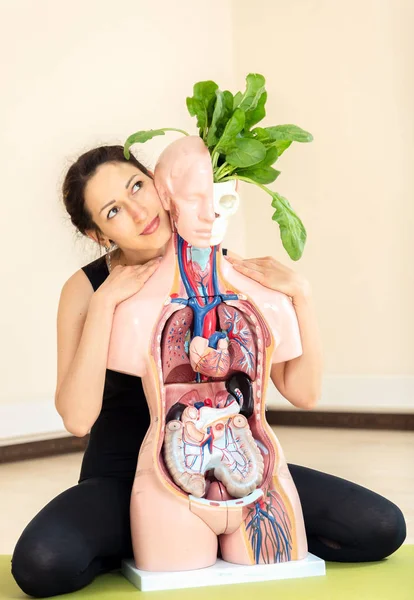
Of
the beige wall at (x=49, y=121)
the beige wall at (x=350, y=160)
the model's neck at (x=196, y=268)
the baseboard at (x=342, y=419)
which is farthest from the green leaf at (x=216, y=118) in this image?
the baseboard at (x=342, y=419)

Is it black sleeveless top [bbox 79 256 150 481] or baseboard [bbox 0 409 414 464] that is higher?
black sleeveless top [bbox 79 256 150 481]

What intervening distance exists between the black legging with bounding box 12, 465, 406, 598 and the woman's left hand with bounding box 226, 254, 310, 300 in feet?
1.59

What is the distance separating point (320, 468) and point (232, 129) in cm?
230

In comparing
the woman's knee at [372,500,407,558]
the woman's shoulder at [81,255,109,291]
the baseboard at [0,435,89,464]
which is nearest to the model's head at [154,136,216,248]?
the woman's shoulder at [81,255,109,291]

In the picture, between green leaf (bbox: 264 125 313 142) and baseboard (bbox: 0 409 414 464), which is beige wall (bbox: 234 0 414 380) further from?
green leaf (bbox: 264 125 313 142)

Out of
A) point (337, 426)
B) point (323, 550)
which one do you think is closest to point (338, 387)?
point (337, 426)

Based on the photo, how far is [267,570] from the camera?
188cm

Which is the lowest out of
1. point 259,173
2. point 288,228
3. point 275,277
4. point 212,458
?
point 212,458

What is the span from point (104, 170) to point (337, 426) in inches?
134

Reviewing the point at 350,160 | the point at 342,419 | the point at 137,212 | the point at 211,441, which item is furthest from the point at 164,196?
the point at 342,419

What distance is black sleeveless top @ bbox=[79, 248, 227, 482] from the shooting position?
85.1 inches

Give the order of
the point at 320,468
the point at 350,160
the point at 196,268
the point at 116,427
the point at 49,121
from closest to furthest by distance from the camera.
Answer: the point at 196,268, the point at 116,427, the point at 320,468, the point at 49,121, the point at 350,160

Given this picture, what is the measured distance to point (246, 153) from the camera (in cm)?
191

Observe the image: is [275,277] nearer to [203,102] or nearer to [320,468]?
[203,102]
